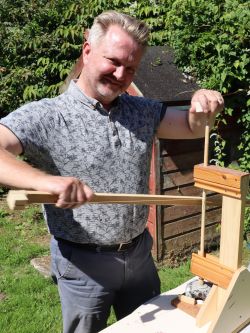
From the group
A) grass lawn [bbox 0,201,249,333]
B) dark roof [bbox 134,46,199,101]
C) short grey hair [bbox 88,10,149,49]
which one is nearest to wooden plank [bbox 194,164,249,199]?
short grey hair [bbox 88,10,149,49]

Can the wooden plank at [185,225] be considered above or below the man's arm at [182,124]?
below

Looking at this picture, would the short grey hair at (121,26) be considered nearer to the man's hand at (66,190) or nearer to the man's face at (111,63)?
the man's face at (111,63)

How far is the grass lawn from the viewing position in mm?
3629

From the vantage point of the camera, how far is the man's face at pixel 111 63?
6.23 ft

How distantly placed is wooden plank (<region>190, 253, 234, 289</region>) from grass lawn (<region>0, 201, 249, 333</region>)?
2.05 m

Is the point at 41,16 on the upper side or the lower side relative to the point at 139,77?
upper

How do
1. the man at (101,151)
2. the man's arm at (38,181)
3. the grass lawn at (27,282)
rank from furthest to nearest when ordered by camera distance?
the grass lawn at (27,282) → the man at (101,151) → the man's arm at (38,181)

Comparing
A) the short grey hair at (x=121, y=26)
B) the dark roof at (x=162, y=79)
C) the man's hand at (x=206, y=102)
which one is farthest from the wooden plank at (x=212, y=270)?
the dark roof at (x=162, y=79)

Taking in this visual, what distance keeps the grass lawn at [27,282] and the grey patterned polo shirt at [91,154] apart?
6.02 feet

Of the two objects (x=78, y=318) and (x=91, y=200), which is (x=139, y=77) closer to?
(x=78, y=318)

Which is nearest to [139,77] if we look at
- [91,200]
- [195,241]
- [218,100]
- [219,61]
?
[219,61]

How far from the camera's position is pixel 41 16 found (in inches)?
264

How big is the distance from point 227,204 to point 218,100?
48 centimetres

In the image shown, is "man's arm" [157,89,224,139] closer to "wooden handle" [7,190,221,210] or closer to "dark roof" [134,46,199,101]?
"wooden handle" [7,190,221,210]
